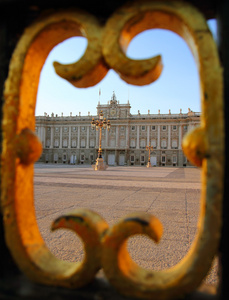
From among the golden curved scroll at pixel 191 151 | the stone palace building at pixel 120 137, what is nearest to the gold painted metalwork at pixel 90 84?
the golden curved scroll at pixel 191 151

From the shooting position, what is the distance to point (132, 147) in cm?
5375

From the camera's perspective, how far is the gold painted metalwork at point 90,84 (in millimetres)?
586

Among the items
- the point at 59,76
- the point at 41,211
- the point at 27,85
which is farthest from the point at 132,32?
the point at 41,211

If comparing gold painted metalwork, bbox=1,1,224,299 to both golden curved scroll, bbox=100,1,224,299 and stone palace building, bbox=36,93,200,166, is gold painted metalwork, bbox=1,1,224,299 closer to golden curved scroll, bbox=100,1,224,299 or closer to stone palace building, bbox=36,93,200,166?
golden curved scroll, bbox=100,1,224,299

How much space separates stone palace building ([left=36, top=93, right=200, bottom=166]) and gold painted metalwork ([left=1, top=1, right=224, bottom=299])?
50735mm

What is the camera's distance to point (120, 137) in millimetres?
54156

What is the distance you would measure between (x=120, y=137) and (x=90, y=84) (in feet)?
175

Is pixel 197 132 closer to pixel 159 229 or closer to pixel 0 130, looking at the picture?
pixel 159 229

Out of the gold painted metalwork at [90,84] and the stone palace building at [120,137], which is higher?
the stone palace building at [120,137]

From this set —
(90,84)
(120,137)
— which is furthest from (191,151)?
(120,137)

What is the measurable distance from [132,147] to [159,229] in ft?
175

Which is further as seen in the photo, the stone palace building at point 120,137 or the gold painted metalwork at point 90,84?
the stone palace building at point 120,137

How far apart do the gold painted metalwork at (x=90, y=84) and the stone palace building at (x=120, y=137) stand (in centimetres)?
5073

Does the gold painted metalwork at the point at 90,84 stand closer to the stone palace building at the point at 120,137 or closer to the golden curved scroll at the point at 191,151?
the golden curved scroll at the point at 191,151
